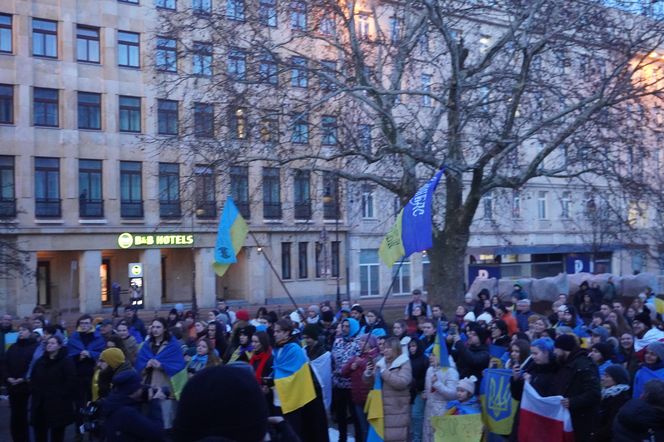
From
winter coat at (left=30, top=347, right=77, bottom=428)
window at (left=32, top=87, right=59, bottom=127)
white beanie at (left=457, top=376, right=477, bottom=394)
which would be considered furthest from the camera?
window at (left=32, top=87, right=59, bottom=127)

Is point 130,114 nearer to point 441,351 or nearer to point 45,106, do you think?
point 45,106

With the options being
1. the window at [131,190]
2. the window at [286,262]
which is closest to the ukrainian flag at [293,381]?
the window at [131,190]

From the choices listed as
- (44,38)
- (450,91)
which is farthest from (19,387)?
(44,38)

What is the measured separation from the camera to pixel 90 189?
38.4 m

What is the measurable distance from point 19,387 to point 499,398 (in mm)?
6272

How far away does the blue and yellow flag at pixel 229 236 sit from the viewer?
1213 cm

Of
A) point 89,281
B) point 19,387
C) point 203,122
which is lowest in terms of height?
point 19,387

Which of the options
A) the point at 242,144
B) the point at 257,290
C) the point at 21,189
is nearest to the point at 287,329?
the point at 242,144

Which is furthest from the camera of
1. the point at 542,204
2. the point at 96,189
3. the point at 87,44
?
the point at 542,204

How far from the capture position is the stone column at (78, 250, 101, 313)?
38156 millimetres

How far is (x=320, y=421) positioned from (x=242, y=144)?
12.1m

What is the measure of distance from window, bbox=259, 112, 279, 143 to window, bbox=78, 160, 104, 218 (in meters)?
19.7

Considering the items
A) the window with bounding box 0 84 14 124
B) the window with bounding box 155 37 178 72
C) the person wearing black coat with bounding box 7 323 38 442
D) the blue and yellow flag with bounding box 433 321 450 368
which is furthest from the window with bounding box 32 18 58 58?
the blue and yellow flag with bounding box 433 321 450 368

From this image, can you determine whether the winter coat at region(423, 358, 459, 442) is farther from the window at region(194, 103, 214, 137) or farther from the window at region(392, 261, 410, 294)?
the window at region(392, 261, 410, 294)
